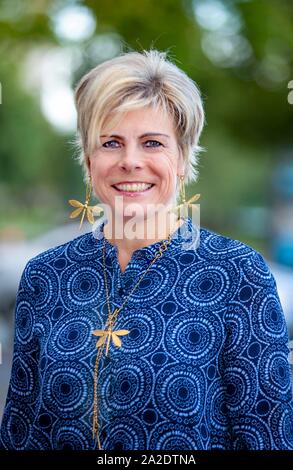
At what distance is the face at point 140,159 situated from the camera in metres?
1.80

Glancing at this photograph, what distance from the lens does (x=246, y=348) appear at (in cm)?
171

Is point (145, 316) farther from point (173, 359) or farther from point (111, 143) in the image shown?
point (111, 143)


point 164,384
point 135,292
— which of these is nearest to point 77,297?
point 135,292

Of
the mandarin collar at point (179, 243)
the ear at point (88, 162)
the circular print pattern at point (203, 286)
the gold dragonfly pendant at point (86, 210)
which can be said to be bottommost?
the circular print pattern at point (203, 286)

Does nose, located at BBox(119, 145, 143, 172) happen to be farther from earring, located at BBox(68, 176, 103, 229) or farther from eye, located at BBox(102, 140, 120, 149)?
earring, located at BBox(68, 176, 103, 229)

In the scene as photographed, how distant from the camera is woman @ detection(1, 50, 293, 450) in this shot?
172 cm

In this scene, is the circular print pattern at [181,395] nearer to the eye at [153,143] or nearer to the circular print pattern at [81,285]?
the circular print pattern at [81,285]

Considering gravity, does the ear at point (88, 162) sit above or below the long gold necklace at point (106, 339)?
above

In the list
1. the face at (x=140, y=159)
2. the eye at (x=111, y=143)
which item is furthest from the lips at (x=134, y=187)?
the eye at (x=111, y=143)

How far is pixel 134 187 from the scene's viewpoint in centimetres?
181

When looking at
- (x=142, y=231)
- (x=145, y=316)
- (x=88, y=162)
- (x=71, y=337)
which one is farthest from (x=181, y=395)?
(x=88, y=162)

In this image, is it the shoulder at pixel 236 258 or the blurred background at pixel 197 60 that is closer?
the shoulder at pixel 236 258

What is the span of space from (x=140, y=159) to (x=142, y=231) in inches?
8.2
